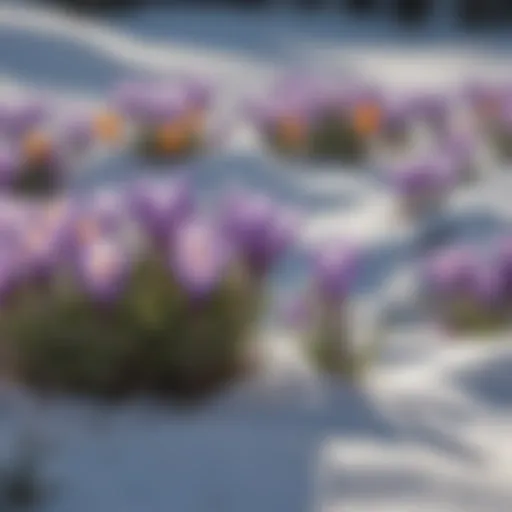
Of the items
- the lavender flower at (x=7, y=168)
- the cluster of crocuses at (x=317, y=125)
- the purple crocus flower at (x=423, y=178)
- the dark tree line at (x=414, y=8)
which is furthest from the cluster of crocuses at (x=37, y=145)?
the dark tree line at (x=414, y=8)

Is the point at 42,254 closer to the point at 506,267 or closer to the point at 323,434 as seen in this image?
the point at 323,434

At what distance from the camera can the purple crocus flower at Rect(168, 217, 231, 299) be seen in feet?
7.24

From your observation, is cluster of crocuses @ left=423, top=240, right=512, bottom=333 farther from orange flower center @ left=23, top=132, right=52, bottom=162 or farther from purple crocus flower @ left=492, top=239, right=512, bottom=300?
orange flower center @ left=23, top=132, right=52, bottom=162

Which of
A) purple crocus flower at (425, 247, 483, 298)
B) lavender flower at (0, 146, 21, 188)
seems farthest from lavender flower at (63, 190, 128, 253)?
lavender flower at (0, 146, 21, 188)

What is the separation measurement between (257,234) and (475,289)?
45 cm

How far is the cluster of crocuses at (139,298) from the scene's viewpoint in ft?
7.27

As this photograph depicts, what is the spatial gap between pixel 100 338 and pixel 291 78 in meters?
4.53

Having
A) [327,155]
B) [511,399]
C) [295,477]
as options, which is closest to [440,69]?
[327,155]

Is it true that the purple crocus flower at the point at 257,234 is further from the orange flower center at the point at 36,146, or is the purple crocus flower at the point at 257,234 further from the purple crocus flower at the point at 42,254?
the orange flower center at the point at 36,146

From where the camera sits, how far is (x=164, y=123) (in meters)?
4.45

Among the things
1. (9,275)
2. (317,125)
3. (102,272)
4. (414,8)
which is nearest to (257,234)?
(102,272)

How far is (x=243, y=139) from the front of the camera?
190 inches

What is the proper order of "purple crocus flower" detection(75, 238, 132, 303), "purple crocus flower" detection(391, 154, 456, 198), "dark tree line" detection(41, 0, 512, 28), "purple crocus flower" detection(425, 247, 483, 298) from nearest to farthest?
1. "purple crocus flower" detection(75, 238, 132, 303)
2. "purple crocus flower" detection(425, 247, 483, 298)
3. "purple crocus flower" detection(391, 154, 456, 198)
4. "dark tree line" detection(41, 0, 512, 28)

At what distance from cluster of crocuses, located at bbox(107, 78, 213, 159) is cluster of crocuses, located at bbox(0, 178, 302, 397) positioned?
2.11m
